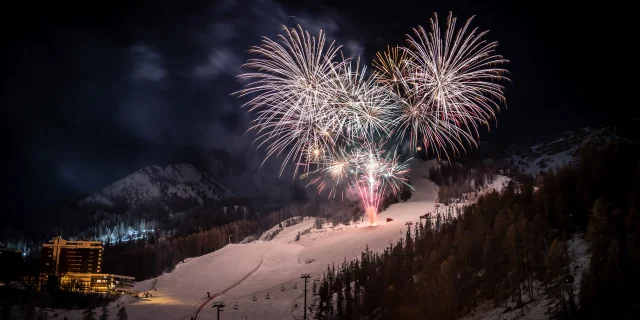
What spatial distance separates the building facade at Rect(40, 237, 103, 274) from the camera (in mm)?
101125

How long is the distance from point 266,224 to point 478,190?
267ft

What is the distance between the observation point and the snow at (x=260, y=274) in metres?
69.4

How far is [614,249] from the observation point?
37.8 meters

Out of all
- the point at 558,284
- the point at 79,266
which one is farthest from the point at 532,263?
the point at 79,266

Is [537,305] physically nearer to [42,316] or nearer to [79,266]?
[42,316]

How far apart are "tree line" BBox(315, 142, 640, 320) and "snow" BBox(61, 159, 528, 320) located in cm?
971

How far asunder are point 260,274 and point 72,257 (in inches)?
1592

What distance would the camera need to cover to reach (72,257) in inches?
4058

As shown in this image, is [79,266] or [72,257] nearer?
[79,266]

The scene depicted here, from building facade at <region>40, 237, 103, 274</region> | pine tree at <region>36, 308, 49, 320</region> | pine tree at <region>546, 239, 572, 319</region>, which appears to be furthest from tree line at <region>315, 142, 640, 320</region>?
building facade at <region>40, 237, 103, 274</region>

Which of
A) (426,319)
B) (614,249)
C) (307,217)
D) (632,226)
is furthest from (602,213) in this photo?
(307,217)

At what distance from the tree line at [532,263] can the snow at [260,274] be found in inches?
382

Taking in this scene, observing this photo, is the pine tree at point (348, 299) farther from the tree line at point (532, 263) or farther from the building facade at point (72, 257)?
the building facade at point (72, 257)

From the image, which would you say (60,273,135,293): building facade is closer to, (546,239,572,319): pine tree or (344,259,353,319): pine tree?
(344,259,353,319): pine tree
